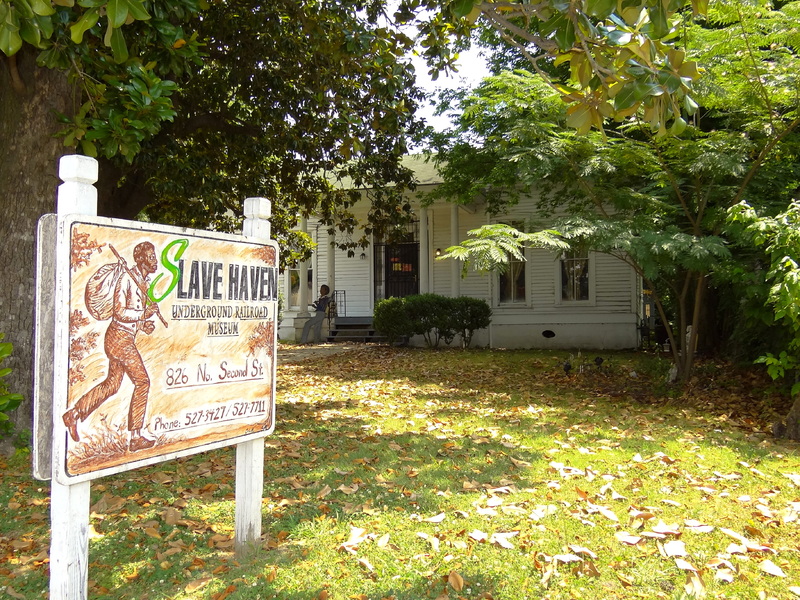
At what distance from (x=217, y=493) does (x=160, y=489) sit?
1.51 feet

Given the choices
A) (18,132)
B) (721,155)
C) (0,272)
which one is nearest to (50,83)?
(18,132)

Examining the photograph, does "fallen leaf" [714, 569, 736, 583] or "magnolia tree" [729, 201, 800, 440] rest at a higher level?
"magnolia tree" [729, 201, 800, 440]

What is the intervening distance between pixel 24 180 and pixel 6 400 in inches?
75.7

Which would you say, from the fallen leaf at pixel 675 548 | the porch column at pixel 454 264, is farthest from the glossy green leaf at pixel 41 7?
the porch column at pixel 454 264

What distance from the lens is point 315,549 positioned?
12.4ft

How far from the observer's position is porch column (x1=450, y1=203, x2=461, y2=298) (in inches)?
708

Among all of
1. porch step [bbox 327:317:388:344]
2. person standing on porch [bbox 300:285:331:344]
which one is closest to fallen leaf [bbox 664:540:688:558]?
porch step [bbox 327:317:388:344]

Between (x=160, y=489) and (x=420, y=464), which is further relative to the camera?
(x=420, y=464)

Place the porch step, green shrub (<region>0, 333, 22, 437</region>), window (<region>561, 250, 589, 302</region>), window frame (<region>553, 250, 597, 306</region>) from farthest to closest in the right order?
the porch step < window (<region>561, 250, 589, 302</region>) < window frame (<region>553, 250, 597, 306</region>) < green shrub (<region>0, 333, 22, 437</region>)

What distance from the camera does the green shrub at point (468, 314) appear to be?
16.6 m

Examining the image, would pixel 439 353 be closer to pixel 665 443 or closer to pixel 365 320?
pixel 365 320

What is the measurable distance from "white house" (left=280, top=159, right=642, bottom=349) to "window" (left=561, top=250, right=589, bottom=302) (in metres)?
0.03

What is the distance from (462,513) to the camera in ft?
14.1

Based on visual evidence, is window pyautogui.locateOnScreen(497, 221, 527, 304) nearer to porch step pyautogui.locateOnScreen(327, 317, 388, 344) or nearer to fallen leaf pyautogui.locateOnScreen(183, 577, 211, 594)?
porch step pyautogui.locateOnScreen(327, 317, 388, 344)
